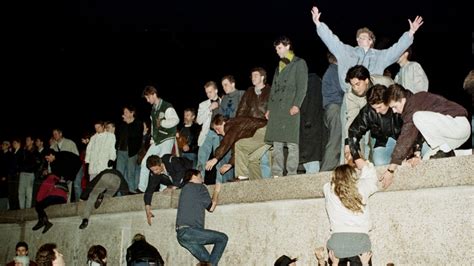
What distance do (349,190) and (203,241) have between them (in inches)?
124

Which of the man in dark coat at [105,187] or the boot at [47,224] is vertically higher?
→ the man in dark coat at [105,187]

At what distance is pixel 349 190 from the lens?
5.64 m

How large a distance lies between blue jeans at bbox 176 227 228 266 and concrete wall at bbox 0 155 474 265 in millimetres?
230

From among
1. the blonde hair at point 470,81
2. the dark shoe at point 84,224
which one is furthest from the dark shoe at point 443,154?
the dark shoe at point 84,224

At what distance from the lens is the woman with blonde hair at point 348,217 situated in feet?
18.1

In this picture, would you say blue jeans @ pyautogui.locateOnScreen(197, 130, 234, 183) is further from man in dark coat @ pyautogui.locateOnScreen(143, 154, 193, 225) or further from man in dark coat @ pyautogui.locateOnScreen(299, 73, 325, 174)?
man in dark coat @ pyautogui.locateOnScreen(299, 73, 325, 174)

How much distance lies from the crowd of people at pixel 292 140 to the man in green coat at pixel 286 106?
1cm

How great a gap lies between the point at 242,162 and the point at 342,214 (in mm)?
3142

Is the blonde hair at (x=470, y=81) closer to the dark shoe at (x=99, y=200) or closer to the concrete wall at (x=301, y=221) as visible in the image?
the concrete wall at (x=301, y=221)

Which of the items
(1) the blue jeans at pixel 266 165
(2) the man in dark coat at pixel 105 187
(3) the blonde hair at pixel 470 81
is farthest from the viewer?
(2) the man in dark coat at pixel 105 187

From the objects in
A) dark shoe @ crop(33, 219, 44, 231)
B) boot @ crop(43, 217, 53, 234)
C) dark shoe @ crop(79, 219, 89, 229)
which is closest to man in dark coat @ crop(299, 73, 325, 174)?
dark shoe @ crop(79, 219, 89, 229)

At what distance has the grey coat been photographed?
8000mm

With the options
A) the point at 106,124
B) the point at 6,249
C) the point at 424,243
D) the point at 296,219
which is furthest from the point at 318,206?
the point at 6,249

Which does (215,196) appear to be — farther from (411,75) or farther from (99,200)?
(99,200)
